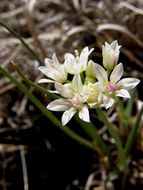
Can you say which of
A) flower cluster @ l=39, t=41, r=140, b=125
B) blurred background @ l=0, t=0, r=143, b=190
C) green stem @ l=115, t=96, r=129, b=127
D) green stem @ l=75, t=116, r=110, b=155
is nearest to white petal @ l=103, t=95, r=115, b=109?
flower cluster @ l=39, t=41, r=140, b=125

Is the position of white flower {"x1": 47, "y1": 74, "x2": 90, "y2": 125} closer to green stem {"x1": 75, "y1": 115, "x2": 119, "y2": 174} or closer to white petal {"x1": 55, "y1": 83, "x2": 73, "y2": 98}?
white petal {"x1": 55, "y1": 83, "x2": 73, "y2": 98}

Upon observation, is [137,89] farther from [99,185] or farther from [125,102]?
[99,185]

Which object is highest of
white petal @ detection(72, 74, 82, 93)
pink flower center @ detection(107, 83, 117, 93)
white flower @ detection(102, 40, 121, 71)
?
white flower @ detection(102, 40, 121, 71)

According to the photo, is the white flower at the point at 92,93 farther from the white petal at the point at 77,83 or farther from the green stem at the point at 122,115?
the green stem at the point at 122,115

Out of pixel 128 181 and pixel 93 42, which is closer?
pixel 128 181

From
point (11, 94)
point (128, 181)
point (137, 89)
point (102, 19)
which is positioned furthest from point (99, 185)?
point (102, 19)

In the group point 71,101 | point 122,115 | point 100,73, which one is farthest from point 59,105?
point 122,115
